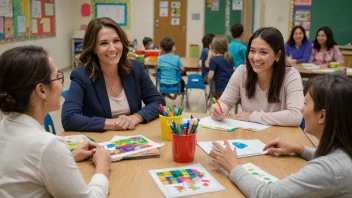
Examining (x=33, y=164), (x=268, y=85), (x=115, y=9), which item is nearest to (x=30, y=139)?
(x=33, y=164)

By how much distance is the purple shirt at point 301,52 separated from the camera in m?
5.61

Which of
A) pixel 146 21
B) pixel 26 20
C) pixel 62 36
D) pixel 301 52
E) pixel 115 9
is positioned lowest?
pixel 301 52

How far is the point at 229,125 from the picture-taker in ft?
7.04

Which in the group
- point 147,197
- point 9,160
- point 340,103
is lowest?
point 147,197

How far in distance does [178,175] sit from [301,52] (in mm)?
4780

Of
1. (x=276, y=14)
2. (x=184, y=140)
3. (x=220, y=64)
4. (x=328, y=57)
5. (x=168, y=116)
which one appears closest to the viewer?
(x=184, y=140)

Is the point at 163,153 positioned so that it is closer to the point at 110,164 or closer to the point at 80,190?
the point at 110,164

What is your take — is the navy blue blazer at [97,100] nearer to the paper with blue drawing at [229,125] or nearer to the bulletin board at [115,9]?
the paper with blue drawing at [229,125]

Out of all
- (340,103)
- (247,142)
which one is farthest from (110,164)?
(340,103)

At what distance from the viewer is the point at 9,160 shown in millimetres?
1094

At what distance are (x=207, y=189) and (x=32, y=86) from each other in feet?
2.28

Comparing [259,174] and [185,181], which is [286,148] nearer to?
[259,174]

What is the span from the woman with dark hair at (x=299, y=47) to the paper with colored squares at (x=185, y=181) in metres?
4.58

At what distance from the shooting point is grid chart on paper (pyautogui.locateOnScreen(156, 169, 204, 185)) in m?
1.38
